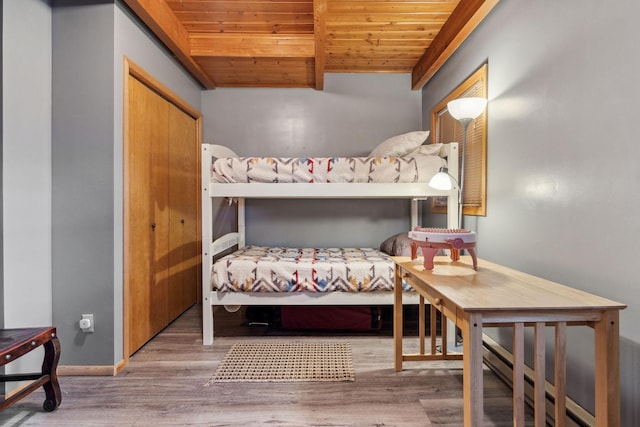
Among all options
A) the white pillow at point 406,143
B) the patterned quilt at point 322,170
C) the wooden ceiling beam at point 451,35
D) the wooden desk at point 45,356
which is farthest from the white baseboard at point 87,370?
the wooden ceiling beam at point 451,35

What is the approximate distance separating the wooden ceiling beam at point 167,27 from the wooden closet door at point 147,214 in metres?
0.40

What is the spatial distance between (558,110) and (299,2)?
1788mm

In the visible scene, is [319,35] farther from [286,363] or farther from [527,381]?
[527,381]

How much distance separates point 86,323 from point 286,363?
1.20 meters

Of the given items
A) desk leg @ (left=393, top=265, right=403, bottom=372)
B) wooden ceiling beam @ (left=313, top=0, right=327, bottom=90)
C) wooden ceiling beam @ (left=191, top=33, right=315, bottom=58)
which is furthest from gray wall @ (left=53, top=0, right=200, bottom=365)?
desk leg @ (left=393, top=265, right=403, bottom=372)

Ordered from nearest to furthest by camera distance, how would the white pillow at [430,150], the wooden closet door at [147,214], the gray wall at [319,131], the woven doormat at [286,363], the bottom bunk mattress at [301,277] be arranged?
1. the woven doormat at [286,363]
2. the wooden closet door at [147,214]
3. the bottom bunk mattress at [301,277]
4. the white pillow at [430,150]
5. the gray wall at [319,131]

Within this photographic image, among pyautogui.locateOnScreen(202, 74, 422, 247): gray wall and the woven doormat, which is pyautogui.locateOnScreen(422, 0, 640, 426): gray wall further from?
pyautogui.locateOnScreen(202, 74, 422, 247): gray wall

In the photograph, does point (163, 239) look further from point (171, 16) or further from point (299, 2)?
point (299, 2)

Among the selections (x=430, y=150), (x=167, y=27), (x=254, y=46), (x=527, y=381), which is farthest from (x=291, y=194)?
(x=527, y=381)

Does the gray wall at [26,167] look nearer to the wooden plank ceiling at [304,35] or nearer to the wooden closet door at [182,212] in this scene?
the wooden plank ceiling at [304,35]

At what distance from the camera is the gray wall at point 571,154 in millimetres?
1035

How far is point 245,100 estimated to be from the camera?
3199 millimetres

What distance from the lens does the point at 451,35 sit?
2.18 metres

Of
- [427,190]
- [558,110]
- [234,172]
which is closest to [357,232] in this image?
[427,190]
